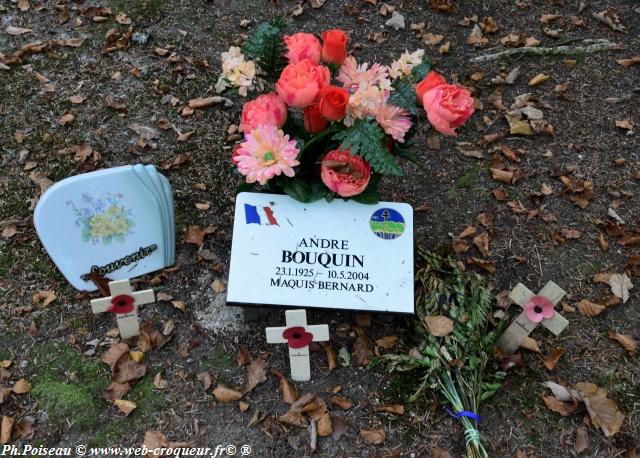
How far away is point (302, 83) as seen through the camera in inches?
79.4

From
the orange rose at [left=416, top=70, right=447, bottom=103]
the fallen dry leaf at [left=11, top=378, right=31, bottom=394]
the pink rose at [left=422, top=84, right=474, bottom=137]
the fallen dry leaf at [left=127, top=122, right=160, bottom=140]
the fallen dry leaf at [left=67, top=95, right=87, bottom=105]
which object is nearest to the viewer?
the pink rose at [left=422, top=84, right=474, bottom=137]

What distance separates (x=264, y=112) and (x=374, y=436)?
134 cm

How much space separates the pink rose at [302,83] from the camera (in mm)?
2018

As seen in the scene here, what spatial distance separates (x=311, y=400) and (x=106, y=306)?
92 centimetres

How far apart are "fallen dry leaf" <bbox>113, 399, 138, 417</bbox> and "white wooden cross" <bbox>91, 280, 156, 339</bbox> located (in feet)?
1.07

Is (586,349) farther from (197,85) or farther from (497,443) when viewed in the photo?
(197,85)

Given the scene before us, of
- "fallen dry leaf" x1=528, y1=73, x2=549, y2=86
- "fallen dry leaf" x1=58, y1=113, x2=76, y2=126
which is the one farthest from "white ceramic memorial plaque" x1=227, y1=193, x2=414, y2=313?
"fallen dry leaf" x1=528, y1=73, x2=549, y2=86

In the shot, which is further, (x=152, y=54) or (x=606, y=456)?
(x=152, y=54)

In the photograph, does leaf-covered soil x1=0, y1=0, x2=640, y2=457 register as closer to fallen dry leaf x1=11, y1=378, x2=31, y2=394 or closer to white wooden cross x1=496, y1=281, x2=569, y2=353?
fallen dry leaf x1=11, y1=378, x2=31, y2=394

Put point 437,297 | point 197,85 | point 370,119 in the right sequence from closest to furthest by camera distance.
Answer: point 370,119 → point 437,297 → point 197,85

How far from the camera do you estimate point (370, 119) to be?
6.98 feet

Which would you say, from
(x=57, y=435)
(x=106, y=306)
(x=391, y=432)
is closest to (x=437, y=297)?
(x=391, y=432)

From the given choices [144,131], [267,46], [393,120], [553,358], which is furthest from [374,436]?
[144,131]

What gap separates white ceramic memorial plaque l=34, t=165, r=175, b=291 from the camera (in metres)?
2.45
